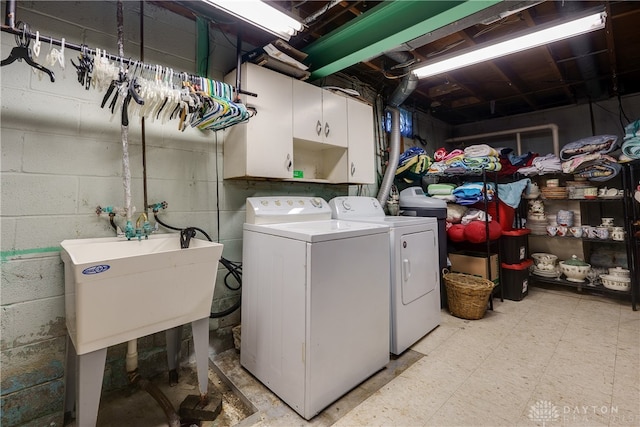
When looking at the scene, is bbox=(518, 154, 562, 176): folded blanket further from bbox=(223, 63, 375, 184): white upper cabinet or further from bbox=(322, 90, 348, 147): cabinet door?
bbox=(322, 90, 348, 147): cabinet door

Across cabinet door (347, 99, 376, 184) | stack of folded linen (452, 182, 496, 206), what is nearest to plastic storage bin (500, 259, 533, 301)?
stack of folded linen (452, 182, 496, 206)

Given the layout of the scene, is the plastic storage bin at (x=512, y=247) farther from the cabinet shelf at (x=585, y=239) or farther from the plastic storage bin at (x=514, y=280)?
the cabinet shelf at (x=585, y=239)

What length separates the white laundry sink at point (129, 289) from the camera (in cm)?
111

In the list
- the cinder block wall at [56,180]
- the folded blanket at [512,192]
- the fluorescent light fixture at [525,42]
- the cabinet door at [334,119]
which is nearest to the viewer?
the cinder block wall at [56,180]

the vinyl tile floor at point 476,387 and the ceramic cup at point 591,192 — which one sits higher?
the ceramic cup at point 591,192

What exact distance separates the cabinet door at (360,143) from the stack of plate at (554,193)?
7.47ft

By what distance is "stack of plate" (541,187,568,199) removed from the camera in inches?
128

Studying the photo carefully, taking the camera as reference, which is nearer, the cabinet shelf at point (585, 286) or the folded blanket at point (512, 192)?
the cabinet shelf at point (585, 286)

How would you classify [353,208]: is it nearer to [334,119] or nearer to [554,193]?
[334,119]

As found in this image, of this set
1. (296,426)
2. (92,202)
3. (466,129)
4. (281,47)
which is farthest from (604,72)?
(92,202)

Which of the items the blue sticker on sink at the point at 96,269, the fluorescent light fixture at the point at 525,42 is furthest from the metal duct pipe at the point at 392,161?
the blue sticker on sink at the point at 96,269

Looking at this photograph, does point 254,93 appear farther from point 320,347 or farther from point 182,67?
point 320,347

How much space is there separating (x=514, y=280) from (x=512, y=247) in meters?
0.38

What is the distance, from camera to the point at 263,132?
2006 millimetres
